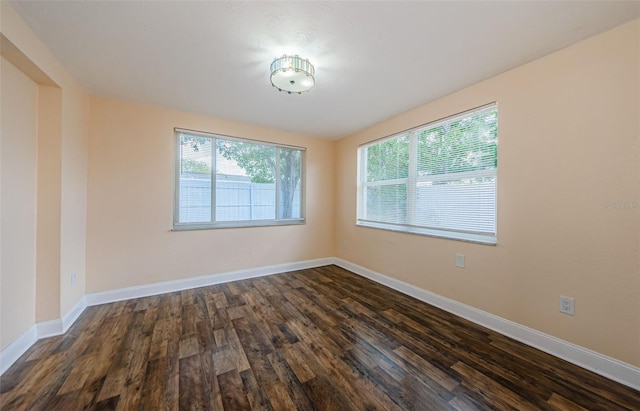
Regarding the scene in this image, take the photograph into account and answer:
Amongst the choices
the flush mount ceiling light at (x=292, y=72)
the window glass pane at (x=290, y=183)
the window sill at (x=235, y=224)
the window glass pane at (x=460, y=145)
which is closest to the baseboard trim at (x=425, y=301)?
the window sill at (x=235, y=224)

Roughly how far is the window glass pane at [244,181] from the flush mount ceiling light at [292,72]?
69.7 inches

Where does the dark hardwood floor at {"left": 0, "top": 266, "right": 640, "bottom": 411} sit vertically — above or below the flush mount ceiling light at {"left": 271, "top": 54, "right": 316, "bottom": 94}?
below

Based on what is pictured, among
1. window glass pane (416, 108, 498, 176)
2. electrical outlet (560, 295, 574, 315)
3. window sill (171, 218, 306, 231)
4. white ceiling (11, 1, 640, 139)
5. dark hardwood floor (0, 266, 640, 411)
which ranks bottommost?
dark hardwood floor (0, 266, 640, 411)

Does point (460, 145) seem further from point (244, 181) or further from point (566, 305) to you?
point (244, 181)

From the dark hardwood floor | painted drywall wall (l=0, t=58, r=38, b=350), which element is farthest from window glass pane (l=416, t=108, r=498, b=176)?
painted drywall wall (l=0, t=58, r=38, b=350)

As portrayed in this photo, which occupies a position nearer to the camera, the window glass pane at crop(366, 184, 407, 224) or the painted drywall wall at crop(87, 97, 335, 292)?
the painted drywall wall at crop(87, 97, 335, 292)

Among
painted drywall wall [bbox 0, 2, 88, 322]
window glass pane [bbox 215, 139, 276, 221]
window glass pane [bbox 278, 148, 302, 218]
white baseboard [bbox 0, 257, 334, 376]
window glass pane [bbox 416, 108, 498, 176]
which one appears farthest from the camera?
window glass pane [bbox 278, 148, 302, 218]

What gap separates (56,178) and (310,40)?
246cm

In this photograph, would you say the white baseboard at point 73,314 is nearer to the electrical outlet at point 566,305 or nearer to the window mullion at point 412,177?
the window mullion at point 412,177

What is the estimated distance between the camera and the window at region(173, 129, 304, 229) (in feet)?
10.4

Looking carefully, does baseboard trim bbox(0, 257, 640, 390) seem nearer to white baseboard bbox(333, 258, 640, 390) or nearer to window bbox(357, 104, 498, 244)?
white baseboard bbox(333, 258, 640, 390)

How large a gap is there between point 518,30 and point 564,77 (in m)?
0.59

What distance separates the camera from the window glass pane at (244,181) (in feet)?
11.2

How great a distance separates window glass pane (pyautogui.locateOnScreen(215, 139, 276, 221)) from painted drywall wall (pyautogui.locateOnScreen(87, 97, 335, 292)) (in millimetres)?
218
